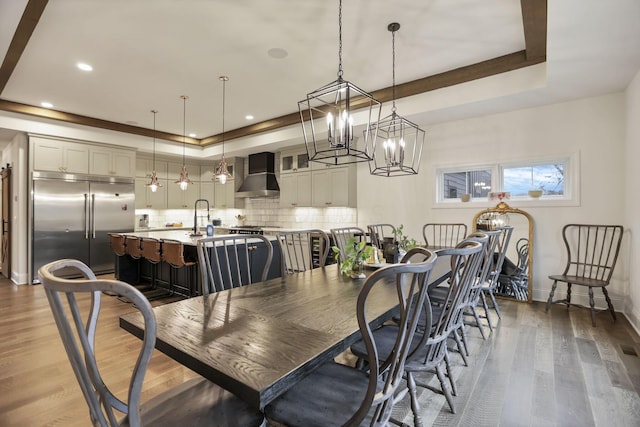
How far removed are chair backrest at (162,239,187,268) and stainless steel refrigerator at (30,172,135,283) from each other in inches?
108

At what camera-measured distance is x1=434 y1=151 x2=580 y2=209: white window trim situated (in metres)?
3.80

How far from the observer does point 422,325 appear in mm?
1950

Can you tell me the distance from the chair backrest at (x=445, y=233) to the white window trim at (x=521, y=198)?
0.31 m

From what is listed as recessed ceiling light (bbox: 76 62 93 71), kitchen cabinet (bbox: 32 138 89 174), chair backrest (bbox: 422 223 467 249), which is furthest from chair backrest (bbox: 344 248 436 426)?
kitchen cabinet (bbox: 32 138 89 174)

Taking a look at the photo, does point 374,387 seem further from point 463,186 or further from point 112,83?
point 112,83

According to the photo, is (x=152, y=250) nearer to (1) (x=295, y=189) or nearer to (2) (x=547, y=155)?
(1) (x=295, y=189)

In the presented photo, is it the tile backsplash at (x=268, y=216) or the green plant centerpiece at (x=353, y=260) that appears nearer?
the green plant centerpiece at (x=353, y=260)

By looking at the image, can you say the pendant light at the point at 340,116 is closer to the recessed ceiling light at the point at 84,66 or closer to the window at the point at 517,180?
the window at the point at 517,180

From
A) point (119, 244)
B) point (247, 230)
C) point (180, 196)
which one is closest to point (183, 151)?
point (180, 196)

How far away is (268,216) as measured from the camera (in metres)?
7.29

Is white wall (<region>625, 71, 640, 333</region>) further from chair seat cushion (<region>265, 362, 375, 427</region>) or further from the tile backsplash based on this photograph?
the tile backsplash

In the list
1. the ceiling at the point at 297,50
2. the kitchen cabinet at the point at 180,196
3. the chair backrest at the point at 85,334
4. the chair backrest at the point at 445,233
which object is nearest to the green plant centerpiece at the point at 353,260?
the chair backrest at the point at 85,334

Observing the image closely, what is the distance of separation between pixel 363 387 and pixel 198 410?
0.61 metres

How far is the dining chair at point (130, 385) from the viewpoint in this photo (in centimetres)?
75
